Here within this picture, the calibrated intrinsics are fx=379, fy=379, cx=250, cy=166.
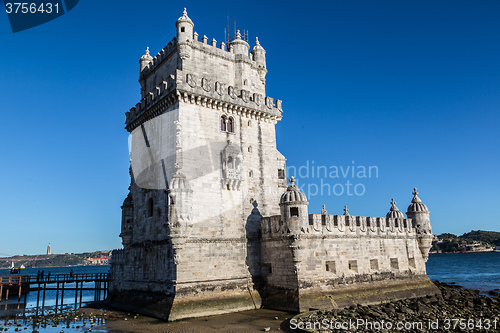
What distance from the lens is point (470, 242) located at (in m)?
162

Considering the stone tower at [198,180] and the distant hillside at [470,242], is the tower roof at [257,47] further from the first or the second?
the distant hillside at [470,242]

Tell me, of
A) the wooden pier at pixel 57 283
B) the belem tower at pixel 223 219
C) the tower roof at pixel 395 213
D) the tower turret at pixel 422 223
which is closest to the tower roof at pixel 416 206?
the tower turret at pixel 422 223

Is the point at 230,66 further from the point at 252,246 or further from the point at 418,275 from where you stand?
the point at 418,275

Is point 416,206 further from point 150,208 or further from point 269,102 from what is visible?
point 150,208

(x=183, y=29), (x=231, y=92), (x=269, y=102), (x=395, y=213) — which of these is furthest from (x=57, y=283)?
(x=395, y=213)

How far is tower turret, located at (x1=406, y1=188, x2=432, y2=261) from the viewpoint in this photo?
1350 inches

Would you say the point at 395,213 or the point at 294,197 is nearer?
the point at 294,197

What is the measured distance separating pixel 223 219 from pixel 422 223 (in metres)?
19.6

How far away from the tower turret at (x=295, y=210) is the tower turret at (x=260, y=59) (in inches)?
460

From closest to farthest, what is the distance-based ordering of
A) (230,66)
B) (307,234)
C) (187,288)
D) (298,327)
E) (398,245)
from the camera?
(298,327), (187,288), (307,234), (230,66), (398,245)

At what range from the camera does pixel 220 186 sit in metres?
26.7

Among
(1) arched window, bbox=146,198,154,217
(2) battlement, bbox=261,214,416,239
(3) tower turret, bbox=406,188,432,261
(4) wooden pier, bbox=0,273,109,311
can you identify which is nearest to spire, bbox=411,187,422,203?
(3) tower turret, bbox=406,188,432,261

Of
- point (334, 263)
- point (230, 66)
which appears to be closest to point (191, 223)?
point (334, 263)

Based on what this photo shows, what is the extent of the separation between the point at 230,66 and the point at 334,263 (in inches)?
672
